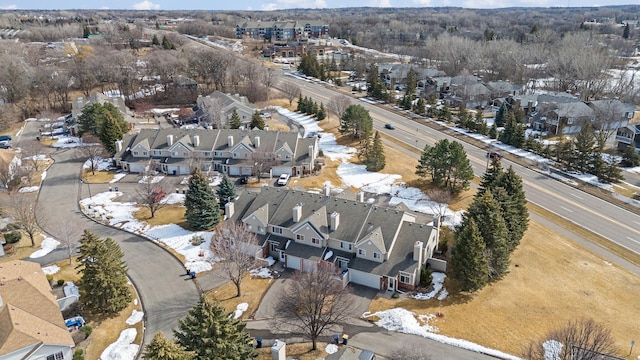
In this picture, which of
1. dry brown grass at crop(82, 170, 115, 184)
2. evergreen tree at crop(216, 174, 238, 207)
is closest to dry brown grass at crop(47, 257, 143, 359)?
evergreen tree at crop(216, 174, 238, 207)

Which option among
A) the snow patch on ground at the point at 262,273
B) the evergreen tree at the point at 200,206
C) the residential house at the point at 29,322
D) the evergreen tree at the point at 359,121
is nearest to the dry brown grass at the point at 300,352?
the snow patch on ground at the point at 262,273

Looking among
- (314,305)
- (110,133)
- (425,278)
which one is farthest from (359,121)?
(314,305)

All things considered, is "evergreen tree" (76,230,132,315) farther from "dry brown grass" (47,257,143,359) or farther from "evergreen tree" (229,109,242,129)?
"evergreen tree" (229,109,242,129)

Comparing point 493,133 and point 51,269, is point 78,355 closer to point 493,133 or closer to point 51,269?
point 51,269

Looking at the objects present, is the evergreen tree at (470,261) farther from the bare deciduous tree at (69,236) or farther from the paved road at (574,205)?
the bare deciduous tree at (69,236)

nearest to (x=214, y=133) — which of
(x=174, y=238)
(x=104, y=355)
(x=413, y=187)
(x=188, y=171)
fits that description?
(x=188, y=171)
